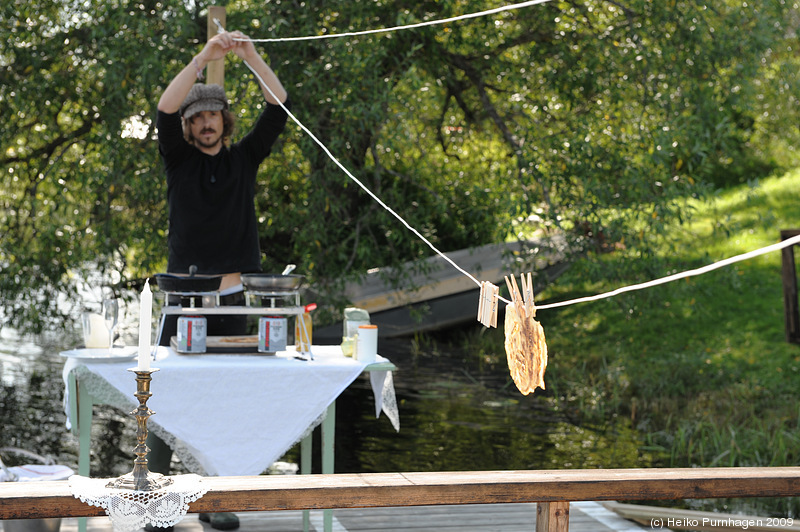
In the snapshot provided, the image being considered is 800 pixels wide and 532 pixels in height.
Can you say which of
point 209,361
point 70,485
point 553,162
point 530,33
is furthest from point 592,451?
point 70,485

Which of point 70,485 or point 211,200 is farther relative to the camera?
point 211,200

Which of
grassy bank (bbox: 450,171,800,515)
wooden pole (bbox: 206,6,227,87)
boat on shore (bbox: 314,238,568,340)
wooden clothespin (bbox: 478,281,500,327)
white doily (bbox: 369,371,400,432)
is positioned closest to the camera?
wooden clothespin (bbox: 478,281,500,327)

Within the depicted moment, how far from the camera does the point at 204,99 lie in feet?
12.4

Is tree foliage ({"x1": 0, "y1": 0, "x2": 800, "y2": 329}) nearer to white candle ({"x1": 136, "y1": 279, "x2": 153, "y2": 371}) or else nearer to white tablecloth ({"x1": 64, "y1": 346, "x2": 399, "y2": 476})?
white tablecloth ({"x1": 64, "y1": 346, "x2": 399, "y2": 476})

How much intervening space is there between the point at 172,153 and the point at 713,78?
15.1 ft

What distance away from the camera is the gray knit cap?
379 cm

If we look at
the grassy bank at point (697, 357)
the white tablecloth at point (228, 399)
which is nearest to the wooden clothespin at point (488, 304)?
the white tablecloth at point (228, 399)

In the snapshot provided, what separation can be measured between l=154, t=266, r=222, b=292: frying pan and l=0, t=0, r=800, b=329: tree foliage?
103 inches

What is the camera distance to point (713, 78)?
7023 mm

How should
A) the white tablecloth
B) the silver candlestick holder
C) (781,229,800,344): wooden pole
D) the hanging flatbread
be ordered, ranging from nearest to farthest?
the silver candlestick holder
the hanging flatbread
the white tablecloth
(781,229,800,344): wooden pole

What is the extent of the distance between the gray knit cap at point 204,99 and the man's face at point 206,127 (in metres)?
0.05

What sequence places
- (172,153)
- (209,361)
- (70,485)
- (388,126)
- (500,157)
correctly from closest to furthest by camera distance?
(70,485) < (209,361) < (172,153) < (388,126) < (500,157)

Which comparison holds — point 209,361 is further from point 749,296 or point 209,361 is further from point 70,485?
point 749,296

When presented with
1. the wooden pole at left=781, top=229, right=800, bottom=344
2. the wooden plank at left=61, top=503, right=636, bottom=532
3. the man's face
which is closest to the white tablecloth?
the wooden plank at left=61, top=503, right=636, bottom=532
